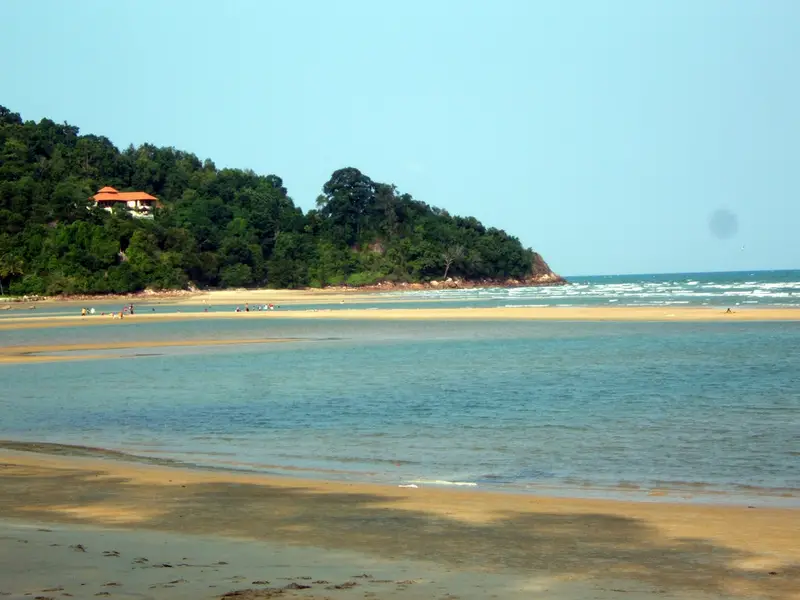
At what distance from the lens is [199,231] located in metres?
145

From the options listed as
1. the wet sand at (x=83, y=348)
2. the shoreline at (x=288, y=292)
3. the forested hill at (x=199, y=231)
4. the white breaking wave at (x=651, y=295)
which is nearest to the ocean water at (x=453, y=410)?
the wet sand at (x=83, y=348)

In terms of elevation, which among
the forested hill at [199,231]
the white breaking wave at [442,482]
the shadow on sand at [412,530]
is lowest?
the white breaking wave at [442,482]

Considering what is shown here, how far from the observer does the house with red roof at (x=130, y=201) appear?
488 ft

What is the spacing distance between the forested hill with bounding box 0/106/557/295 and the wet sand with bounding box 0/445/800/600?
362ft

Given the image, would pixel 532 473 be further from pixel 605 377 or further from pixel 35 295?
pixel 35 295

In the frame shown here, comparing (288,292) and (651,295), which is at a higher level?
(651,295)

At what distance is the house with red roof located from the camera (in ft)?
488

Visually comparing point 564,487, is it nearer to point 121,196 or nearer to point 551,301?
point 551,301

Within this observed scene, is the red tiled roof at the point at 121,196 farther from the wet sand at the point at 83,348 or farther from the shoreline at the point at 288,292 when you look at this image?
Answer: the wet sand at the point at 83,348

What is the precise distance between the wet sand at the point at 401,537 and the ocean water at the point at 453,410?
1763 mm

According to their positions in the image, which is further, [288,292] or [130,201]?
[130,201]

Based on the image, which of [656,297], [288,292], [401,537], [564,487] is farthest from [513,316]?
[288,292]

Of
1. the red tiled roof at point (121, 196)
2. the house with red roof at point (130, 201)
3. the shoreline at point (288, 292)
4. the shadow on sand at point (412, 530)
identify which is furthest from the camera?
the house with red roof at point (130, 201)

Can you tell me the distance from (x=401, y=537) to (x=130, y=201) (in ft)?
495
